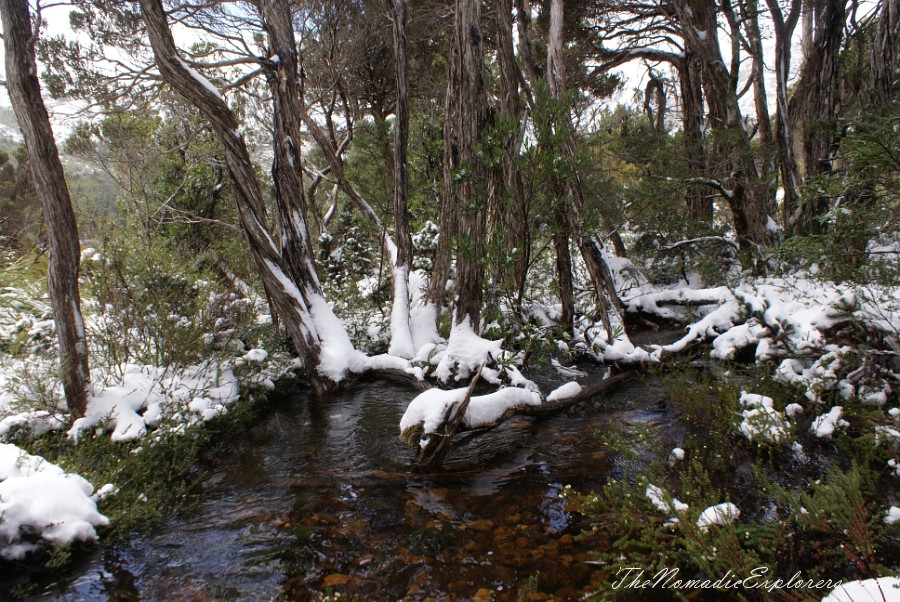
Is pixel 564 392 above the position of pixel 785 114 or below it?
below

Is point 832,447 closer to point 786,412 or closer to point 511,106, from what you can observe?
point 786,412

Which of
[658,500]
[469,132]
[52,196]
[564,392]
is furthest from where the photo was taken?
[469,132]

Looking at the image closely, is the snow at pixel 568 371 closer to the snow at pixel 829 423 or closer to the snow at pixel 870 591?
the snow at pixel 829 423

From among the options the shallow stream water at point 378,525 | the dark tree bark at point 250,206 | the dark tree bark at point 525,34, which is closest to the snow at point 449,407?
the shallow stream water at point 378,525

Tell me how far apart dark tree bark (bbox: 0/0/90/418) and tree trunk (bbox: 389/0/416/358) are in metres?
3.21

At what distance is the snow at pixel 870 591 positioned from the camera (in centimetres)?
123

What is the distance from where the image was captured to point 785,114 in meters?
7.62

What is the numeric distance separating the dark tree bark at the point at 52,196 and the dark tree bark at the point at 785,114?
8.97 m

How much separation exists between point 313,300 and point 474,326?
1.98m

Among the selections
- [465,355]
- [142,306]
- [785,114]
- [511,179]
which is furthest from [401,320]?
[785,114]

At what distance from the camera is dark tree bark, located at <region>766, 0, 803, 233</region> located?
739 cm

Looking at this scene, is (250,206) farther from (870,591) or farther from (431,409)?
(870,591)

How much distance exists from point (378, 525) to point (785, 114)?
8889 millimetres

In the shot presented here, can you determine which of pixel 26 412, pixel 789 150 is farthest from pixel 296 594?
pixel 789 150
